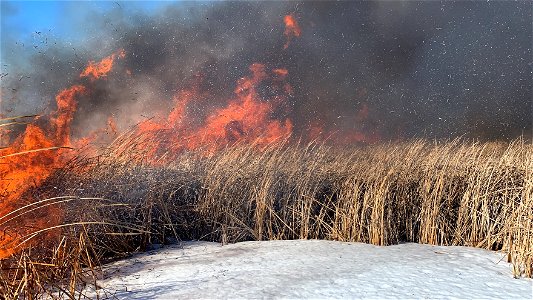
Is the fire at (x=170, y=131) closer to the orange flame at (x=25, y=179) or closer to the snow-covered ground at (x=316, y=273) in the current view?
the orange flame at (x=25, y=179)

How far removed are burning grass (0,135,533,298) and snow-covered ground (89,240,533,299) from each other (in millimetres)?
322

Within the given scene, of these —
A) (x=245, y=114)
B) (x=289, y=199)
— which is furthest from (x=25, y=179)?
(x=245, y=114)

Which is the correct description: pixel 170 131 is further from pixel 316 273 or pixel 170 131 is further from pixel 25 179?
pixel 316 273

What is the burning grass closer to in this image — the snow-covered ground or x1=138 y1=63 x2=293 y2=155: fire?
the snow-covered ground

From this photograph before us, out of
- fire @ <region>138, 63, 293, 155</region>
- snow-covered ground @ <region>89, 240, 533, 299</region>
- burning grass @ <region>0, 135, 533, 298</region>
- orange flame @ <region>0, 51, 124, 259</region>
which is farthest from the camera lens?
fire @ <region>138, 63, 293, 155</region>

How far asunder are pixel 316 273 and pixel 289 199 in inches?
68.8

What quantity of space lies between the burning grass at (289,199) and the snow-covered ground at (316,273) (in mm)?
322

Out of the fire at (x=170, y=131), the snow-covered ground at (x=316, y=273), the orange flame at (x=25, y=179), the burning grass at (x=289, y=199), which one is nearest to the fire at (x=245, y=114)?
the fire at (x=170, y=131)

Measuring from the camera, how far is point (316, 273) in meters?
3.03

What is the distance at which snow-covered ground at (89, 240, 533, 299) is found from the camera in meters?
2.72

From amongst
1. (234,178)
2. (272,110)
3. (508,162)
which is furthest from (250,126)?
(508,162)

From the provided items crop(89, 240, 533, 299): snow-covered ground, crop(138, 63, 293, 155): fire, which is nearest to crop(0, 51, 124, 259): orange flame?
crop(89, 240, 533, 299): snow-covered ground

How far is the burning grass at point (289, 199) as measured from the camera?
4.04 metres

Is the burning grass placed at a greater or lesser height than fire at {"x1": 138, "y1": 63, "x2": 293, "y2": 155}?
lesser
